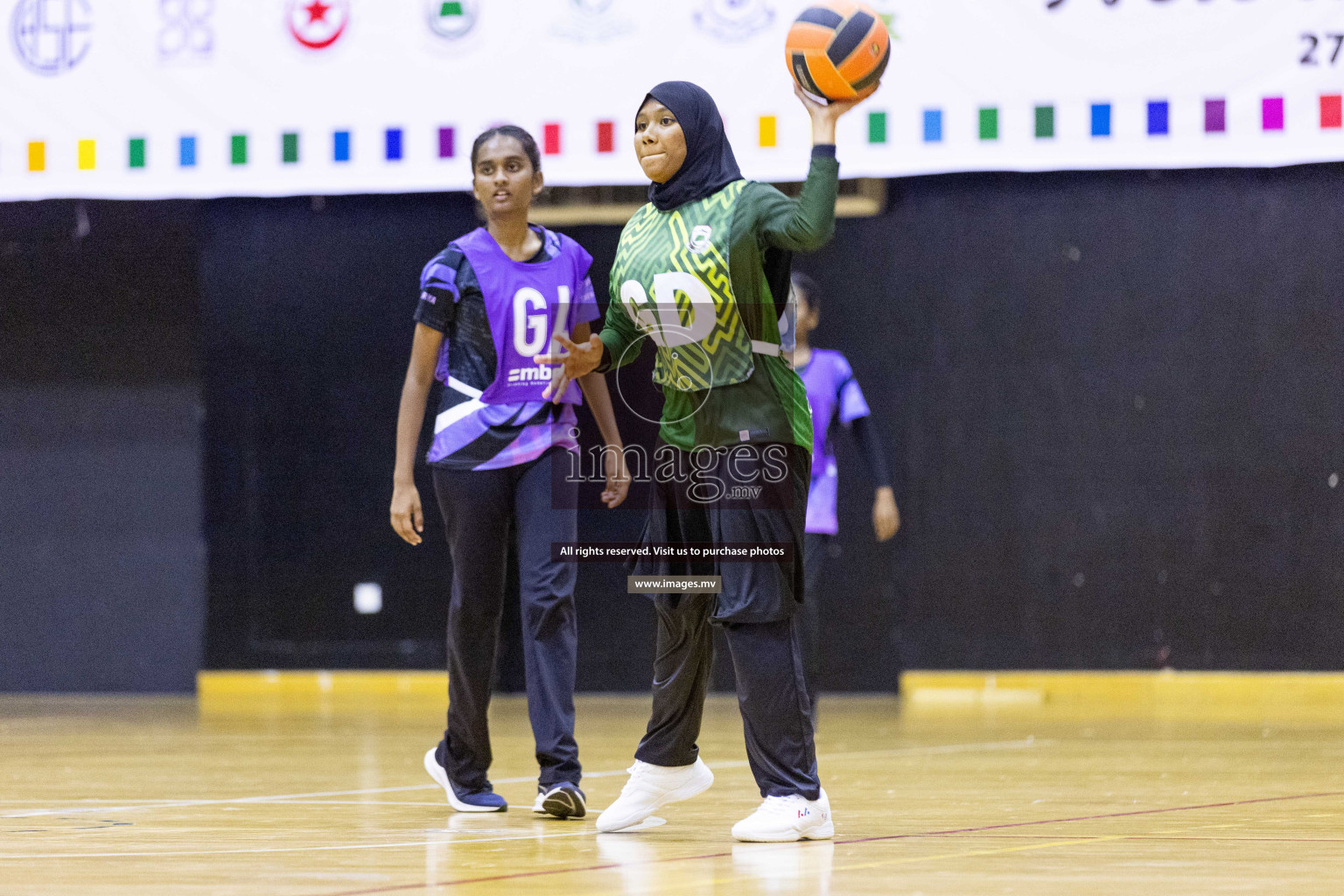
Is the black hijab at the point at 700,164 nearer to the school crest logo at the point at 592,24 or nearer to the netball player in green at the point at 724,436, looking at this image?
the netball player in green at the point at 724,436

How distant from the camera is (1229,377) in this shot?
8.30m

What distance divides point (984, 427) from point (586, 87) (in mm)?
2690

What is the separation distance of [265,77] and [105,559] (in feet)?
11.2

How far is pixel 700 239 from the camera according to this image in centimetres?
333

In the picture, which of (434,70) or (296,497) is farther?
(296,497)

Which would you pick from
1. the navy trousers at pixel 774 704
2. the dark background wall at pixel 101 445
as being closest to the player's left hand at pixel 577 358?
the navy trousers at pixel 774 704

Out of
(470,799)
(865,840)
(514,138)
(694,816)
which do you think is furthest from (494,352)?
(865,840)

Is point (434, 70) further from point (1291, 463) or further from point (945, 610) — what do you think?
point (1291, 463)

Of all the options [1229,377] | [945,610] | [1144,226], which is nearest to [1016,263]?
[1144,226]

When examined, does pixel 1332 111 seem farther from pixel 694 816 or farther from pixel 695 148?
pixel 694 816

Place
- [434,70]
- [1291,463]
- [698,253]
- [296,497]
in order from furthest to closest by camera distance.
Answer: [296,497], [1291,463], [434,70], [698,253]

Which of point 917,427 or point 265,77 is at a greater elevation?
point 265,77

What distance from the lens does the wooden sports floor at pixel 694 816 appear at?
2.75 metres

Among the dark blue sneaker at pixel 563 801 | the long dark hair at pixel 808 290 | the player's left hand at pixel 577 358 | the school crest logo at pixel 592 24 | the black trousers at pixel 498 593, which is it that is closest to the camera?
the player's left hand at pixel 577 358
